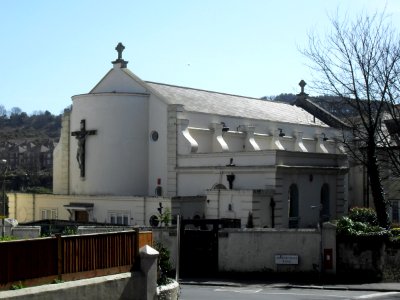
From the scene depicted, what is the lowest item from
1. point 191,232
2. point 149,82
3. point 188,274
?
point 188,274

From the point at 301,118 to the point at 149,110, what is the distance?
18.2m

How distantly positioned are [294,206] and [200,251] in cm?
1096

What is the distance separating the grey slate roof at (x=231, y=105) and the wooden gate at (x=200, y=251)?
1347 centimetres

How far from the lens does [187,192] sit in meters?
42.8

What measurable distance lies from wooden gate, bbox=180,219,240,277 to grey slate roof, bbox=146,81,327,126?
1347cm

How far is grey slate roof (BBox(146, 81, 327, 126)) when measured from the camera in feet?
154

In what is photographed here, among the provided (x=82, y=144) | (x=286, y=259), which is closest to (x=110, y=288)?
(x=286, y=259)

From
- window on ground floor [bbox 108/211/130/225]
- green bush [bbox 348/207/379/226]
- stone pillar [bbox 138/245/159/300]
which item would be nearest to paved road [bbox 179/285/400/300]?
stone pillar [bbox 138/245/159/300]

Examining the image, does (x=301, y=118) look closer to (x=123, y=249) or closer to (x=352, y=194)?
(x=352, y=194)

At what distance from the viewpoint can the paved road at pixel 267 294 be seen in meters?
24.9

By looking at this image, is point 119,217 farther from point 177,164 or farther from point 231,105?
point 231,105

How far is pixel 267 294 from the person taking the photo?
26141mm

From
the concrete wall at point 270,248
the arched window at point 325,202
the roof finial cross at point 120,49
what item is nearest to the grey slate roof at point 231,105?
the roof finial cross at point 120,49

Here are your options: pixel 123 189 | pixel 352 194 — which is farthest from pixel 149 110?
pixel 352 194
